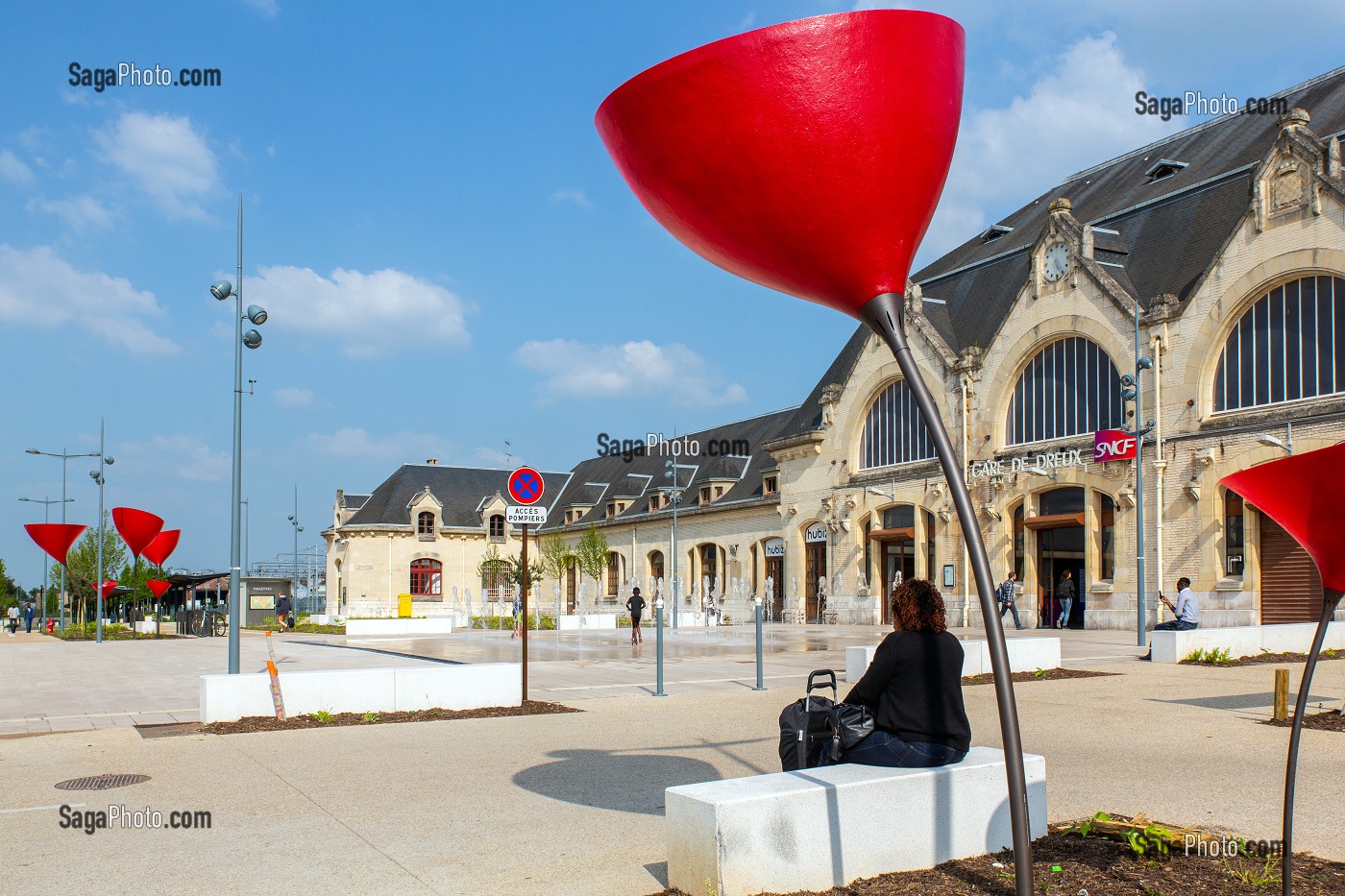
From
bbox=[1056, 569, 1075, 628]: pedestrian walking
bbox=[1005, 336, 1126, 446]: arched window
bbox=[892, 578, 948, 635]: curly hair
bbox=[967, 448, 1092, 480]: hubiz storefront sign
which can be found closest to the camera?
bbox=[892, 578, 948, 635]: curly hair

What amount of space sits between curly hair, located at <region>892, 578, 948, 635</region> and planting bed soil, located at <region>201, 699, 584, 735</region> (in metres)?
8.01

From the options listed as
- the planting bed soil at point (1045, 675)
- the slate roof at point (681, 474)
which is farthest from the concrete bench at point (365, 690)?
the slate roof at point (681, 474)

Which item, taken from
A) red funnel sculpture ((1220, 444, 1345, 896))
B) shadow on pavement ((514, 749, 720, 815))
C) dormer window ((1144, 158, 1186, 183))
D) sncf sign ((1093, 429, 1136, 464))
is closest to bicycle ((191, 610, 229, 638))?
sncf sign ((1093, 429, 1136, 464))

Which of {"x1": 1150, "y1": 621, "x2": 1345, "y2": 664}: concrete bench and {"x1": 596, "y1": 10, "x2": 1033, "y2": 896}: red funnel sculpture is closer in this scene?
{"x1": 596, "y1": 10, "x2": 1033, "y2": 896}: red funnel sculpture

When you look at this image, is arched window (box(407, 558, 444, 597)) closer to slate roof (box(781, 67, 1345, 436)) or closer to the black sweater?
slate roof (box(781, 67, 1345, 436))

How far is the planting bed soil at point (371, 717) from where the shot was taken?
12016mm

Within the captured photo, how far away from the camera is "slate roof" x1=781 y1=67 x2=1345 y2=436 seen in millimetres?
33656

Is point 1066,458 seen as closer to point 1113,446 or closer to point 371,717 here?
point 1113,446

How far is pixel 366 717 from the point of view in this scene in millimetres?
12680

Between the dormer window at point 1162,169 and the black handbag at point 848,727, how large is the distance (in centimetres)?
3842

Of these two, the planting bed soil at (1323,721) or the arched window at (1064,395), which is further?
the arched window at (1064,395)

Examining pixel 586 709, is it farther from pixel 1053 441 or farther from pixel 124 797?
pixel 1053 441

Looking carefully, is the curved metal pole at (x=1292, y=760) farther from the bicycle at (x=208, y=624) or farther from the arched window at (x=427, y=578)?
the arched window at (x=427, y=578)

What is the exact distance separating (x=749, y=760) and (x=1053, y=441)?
30.0 metres
